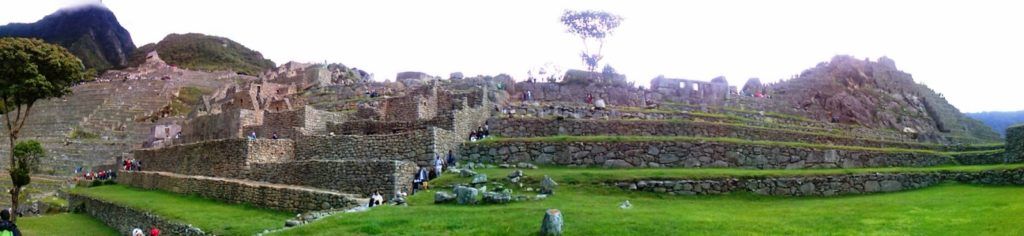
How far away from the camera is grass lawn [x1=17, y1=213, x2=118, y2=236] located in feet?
89.4

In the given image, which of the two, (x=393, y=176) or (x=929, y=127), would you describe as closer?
(x=393, y=176)

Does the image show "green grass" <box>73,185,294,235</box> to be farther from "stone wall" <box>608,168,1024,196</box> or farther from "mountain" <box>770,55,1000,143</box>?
"mountain" <box>770,55,1000,143</box>

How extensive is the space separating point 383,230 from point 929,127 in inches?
1614

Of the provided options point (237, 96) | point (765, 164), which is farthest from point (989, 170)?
point (237, 96)

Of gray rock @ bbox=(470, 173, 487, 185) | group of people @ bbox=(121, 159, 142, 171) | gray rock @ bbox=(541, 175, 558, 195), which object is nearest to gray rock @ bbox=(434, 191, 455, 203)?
gray rock @ bbox=(470, 173, 487, 185)

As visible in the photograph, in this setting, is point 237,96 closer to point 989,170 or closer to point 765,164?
point 765,164

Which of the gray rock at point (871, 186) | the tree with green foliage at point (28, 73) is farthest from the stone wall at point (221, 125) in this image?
the gray rock at point (871, 186)

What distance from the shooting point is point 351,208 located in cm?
1916

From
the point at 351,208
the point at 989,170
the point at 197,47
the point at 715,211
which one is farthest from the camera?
the point at 197,47

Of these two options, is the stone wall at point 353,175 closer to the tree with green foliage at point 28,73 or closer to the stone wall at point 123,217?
the stone wall at point 123,217

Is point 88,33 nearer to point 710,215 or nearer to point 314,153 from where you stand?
point 314,153

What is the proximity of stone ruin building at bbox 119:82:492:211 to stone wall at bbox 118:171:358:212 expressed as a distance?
0.03m

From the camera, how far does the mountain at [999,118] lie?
53.4m

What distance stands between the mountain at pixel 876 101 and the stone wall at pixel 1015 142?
608 inches
